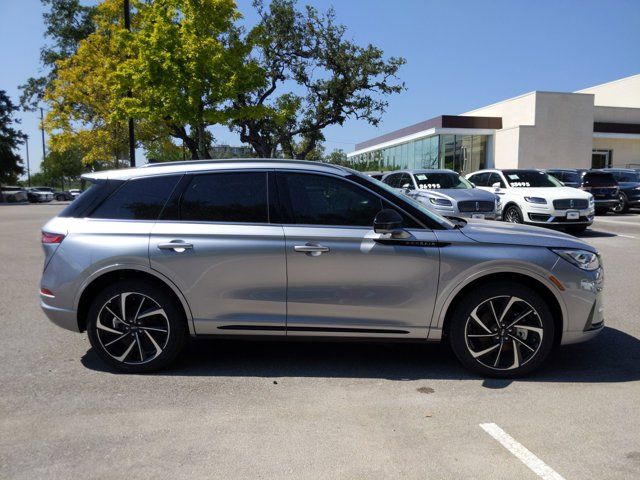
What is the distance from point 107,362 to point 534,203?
39.1 ft

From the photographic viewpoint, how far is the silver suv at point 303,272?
415 cm

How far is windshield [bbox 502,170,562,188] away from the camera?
14.6 m

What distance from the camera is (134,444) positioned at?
3.24 m

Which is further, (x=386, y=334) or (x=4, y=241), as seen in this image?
(x=4, y=241)

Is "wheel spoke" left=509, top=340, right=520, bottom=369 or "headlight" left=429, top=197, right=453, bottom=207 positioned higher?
"headlight" left=429, top=197, right=453, bottom=207

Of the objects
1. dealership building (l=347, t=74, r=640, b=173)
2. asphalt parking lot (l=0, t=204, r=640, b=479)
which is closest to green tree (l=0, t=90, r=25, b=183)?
dealership building (l=347, t=74, r=640, b=173)

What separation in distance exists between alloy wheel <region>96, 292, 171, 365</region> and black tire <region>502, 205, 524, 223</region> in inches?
460

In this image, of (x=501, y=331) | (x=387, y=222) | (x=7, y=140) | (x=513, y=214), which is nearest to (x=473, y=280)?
(x=501, y=331)

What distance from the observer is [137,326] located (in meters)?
4.34

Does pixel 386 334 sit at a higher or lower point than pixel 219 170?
lower

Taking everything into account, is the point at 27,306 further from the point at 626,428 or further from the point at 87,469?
the point at 626,428

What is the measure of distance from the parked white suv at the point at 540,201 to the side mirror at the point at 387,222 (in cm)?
1047

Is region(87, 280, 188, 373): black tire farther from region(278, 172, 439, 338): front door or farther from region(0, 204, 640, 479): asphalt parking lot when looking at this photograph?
region(278, 172, 439, 338): front door

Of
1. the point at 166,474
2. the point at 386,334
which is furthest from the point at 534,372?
the point at 166,474
